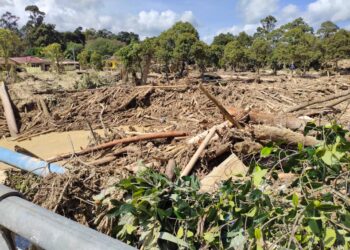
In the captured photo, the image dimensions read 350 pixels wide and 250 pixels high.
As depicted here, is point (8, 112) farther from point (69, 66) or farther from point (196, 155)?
point (69, 66)

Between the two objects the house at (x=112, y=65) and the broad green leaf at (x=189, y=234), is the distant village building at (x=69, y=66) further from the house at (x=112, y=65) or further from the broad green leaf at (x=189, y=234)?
the broad green leaf at (x=189, y=234)

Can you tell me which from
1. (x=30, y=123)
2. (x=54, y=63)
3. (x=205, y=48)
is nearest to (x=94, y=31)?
(x=54, y=63)

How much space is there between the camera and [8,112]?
12.4 metres

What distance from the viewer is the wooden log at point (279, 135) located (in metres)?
4.65

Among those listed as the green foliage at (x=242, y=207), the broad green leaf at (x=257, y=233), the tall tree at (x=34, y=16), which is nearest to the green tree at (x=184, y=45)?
the green foliage at (x=242, y=207)

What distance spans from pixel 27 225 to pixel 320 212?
1.02 m

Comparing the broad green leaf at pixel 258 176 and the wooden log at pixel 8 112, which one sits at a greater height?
the broad green leaf at pixel 258 176

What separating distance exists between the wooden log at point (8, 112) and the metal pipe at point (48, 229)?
37.3 feet

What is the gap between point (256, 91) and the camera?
42.0ft

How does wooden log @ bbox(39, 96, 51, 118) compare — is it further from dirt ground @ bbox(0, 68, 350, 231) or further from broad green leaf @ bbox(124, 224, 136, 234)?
broad green leaf @ bbox(124, 224, 136, 234)

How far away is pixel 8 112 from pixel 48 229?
41.3 feet

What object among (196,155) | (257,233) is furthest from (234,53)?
(257,233)

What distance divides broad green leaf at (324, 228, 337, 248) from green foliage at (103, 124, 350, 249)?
0.04 metres

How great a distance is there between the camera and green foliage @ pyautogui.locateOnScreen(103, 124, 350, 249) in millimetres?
1560
